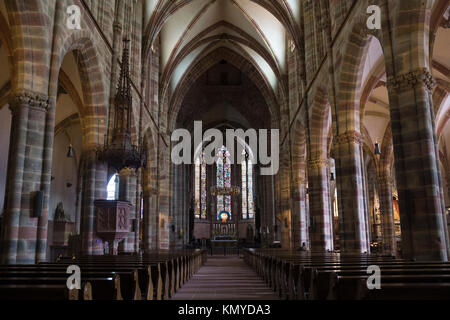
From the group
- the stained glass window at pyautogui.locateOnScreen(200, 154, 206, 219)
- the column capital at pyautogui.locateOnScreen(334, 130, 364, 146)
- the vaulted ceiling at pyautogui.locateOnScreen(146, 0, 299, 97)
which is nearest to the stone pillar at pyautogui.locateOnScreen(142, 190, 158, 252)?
the vaulted ceiling at pyautogui.locateOnScreen(146, 0, 299, 97)

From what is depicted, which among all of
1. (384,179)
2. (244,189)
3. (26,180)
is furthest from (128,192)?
(244,189)

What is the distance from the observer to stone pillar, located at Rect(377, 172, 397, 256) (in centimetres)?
2398

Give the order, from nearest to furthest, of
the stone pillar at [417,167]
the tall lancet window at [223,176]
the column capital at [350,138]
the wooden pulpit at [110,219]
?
1. the stone pillar at [417,167]
2. the wooden pulpit at [110,219]
3. the column capital at [350,138]
4. the tall lancet window at [223,176]

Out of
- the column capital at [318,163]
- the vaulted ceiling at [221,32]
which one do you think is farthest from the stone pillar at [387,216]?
the vaulted ceiling at [221,32]

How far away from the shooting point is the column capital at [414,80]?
883cm

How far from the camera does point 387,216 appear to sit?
79.5 ft

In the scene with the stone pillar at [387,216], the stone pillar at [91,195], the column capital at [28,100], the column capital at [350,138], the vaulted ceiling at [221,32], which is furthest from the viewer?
the stone pillar at [387,216]

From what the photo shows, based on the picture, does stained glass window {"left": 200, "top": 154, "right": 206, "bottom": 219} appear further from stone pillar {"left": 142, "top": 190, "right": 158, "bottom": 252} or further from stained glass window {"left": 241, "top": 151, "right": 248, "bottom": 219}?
stone pillar {"left": 142, "top": 190, "right": 158, "bottom": 252}

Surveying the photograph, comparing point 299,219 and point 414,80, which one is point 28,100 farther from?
point 299,219

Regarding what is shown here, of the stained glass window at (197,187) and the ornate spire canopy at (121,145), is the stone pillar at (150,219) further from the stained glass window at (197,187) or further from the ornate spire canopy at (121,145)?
the stained glass window at (197,187)

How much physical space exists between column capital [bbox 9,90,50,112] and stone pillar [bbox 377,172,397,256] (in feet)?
70.0

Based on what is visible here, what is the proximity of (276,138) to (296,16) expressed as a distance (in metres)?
11.8

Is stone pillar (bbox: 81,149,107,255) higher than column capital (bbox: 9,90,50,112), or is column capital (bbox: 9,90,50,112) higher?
column capital (bbox: 9,90,50,112)

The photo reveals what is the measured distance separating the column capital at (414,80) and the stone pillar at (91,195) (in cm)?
930
